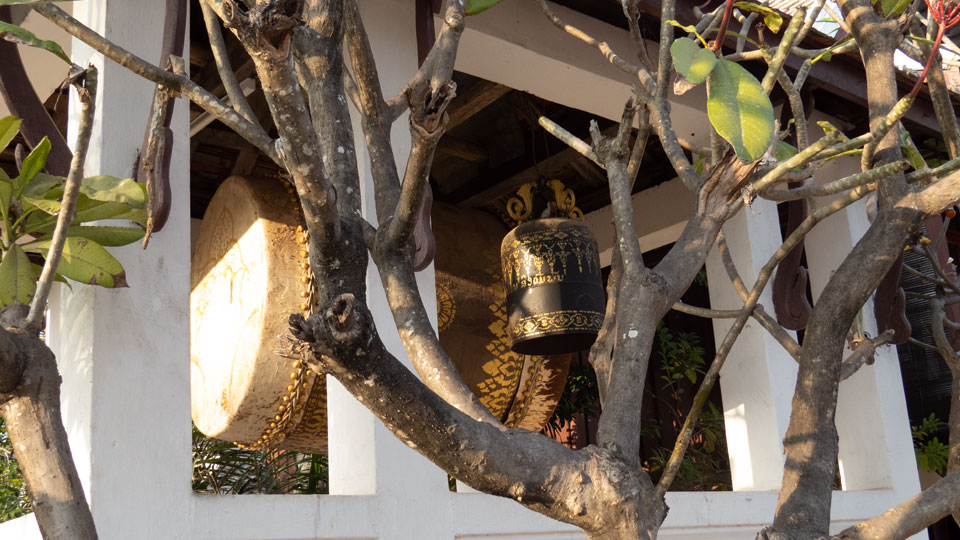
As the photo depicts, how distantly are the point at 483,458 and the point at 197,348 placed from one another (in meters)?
2.75

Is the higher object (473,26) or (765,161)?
(473,26)

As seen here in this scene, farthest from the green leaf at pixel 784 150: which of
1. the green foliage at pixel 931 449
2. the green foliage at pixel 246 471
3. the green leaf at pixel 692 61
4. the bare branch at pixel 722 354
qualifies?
the green foliage at pixel 931 449

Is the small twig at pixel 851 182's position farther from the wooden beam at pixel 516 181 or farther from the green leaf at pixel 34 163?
the wooden beam at pixel 516 181

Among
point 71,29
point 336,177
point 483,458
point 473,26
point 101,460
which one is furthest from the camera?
point 473,26

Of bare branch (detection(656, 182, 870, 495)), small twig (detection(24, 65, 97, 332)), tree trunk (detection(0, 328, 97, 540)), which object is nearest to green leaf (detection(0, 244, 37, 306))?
small twig (detection(24, 65, 97, 332))

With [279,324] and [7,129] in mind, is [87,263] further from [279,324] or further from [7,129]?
[279,324]

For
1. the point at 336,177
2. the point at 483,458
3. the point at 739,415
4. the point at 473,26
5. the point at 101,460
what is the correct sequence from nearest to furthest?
1. the point at 483,458
2. the point at 336,177
3. the point at 101,460
4. the point at 473,26
5. the point at 739,415

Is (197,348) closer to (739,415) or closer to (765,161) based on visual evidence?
(739,415)

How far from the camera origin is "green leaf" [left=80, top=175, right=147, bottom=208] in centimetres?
180

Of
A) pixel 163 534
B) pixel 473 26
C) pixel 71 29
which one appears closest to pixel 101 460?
pixel 163 534

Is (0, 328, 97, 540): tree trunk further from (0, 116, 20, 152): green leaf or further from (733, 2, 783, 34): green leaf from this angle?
(733, 2, 783, 34): green leaf

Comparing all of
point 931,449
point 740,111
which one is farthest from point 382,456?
point 931,449

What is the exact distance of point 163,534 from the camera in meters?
1.93

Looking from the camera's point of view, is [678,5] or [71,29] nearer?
[71,29]
